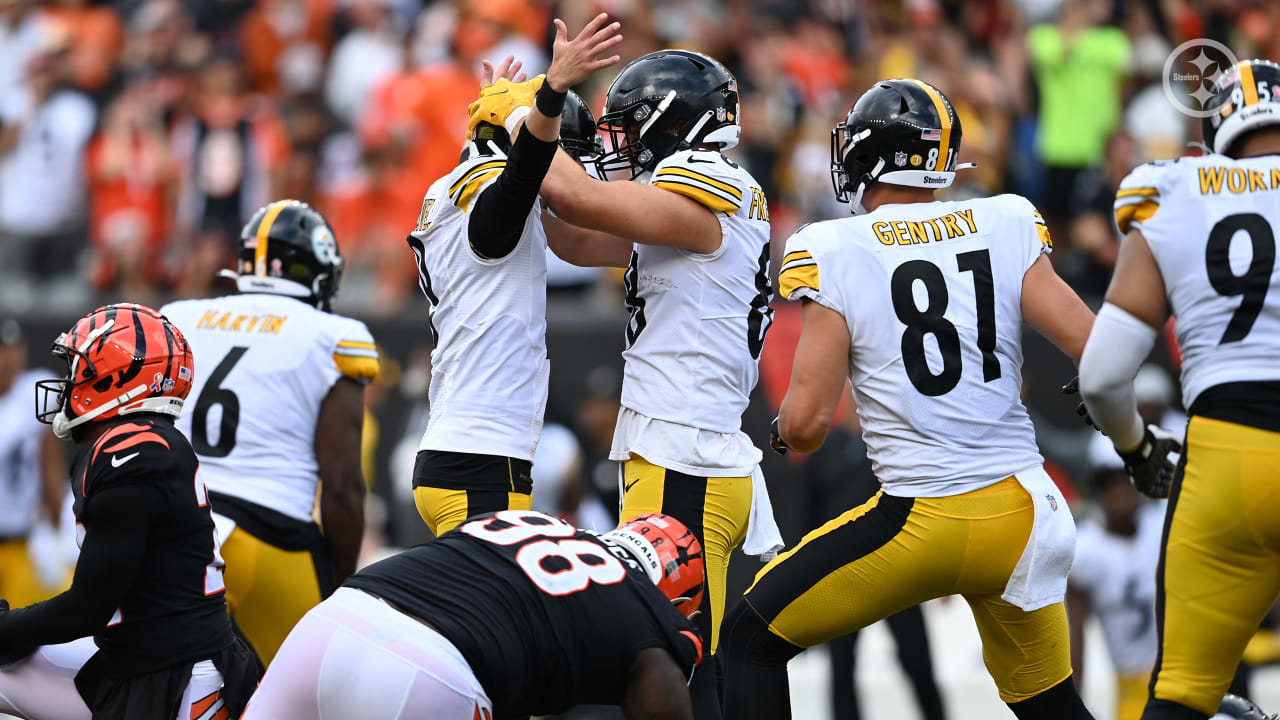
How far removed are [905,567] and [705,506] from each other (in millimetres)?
663

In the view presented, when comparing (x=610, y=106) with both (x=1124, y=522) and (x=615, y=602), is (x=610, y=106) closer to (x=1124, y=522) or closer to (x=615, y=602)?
(x=615, y=602)

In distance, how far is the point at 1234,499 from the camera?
3.99m

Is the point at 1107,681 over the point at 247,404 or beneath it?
beneath

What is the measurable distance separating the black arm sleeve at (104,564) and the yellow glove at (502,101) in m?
1.63

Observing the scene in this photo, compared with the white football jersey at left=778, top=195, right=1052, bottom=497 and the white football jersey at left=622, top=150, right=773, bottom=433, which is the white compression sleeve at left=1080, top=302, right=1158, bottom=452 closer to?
the white football jersey at left=778, top=195, right=1052, bottom=497

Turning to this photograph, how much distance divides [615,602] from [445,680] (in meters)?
0.43

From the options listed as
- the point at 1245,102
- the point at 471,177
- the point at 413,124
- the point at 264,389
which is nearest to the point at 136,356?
the point at 471,177

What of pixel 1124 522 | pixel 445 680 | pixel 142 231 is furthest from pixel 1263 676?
pixel 142 231

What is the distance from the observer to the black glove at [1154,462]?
175 inches

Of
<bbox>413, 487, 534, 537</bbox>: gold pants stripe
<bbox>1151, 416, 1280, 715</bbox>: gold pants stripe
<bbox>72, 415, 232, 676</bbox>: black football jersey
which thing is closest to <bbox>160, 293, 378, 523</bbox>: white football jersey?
<bbox>413, 487, 534, 537</bbox>: gold pants stripe

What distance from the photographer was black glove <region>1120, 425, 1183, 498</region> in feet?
14.6

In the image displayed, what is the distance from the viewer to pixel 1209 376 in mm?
4102

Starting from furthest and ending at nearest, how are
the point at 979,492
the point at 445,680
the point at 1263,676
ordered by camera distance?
the point at 1263,676, the point at 979,492, the point at 445,680

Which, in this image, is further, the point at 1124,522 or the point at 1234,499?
the point at 1124,522
